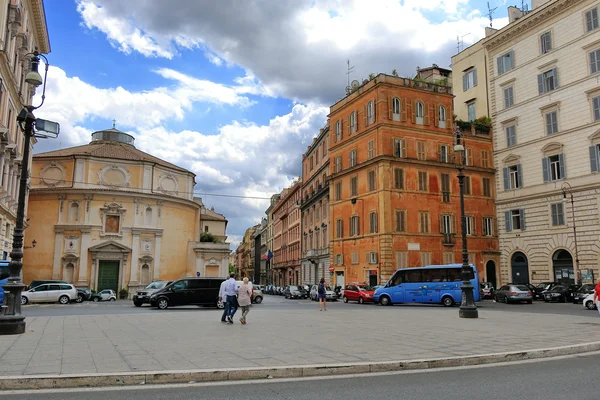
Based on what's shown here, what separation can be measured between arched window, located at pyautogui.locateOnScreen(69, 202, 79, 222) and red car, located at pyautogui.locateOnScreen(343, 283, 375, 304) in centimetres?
3187

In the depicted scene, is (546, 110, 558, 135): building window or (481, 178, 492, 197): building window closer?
(546, 110, 558, 135): building window

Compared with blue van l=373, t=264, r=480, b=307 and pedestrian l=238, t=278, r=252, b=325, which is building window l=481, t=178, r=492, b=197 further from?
pedestrian l=238, t=278, r=252, b=325

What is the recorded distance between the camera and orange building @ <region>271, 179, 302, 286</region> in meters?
70.3

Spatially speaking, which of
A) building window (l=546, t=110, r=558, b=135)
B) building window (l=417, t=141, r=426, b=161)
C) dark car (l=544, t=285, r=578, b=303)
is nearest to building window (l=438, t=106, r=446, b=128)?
building window (l=417, t=141, r=426, b=161)

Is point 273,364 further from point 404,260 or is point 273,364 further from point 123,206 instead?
point 123,206

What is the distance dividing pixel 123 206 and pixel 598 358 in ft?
168

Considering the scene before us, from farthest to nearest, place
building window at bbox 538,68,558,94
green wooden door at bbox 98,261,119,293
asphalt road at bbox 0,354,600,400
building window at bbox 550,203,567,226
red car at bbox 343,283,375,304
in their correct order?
green wooden door at bbox 98,261,119,293, building window at bbox 538,68,558,94, building window at bbox 550,203,567,226, red car at bbox 343,283,375,304, asphalt road at bbox 0,354,600,400

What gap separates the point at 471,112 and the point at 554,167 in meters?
14.2

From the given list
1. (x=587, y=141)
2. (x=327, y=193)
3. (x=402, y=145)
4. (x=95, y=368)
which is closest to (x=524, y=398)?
(x=95, y=368)

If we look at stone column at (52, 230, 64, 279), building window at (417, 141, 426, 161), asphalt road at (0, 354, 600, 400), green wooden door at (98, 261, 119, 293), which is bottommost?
asphalt road at (0, 354, 600, 400)

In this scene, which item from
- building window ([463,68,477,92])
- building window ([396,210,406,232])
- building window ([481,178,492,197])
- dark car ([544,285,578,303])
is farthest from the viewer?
building window ([463,68,477,92])

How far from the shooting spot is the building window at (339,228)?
46.7m

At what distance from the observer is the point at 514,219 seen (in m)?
40.3

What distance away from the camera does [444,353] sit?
382 inches
